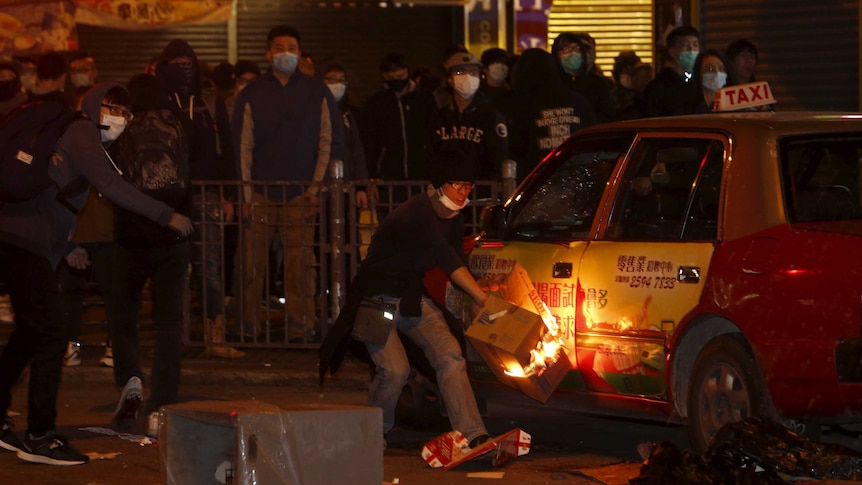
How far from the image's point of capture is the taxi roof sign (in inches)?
422

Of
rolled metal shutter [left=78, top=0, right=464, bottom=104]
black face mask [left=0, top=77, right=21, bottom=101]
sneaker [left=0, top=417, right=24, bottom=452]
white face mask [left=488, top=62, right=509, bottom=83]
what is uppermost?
rolled metal shutter [left=78, top=0, right=464, bottom=104]

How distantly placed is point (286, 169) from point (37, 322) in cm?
432

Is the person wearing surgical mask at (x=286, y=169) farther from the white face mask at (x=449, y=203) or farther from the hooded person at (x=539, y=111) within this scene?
the white face mask at (x=449, y=203)

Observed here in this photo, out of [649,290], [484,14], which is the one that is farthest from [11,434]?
[484,14]

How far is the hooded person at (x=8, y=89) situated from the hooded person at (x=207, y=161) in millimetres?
2954

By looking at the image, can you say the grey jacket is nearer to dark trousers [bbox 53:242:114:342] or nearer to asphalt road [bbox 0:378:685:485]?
dark trousers [bbox 53:242:114:342]

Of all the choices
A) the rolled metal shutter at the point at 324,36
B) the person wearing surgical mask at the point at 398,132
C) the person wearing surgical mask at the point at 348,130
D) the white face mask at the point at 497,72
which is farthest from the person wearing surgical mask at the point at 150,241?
the rolled metal shutter at the point at 324,36

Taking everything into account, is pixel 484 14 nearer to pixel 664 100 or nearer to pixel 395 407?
pixel 664 100

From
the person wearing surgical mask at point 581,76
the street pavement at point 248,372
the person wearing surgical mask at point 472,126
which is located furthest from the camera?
the person wearing surgical mask at point 581,76

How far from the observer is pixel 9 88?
48.7 ft

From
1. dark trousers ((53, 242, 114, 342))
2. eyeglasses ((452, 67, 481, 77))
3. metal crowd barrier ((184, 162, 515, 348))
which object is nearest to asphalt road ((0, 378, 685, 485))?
dark trousers ((53, 242, 114, 342))

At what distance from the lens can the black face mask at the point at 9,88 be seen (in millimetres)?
14812

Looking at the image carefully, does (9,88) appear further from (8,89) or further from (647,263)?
(647,263)

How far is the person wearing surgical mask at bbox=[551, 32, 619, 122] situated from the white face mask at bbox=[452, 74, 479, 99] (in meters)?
0.88
